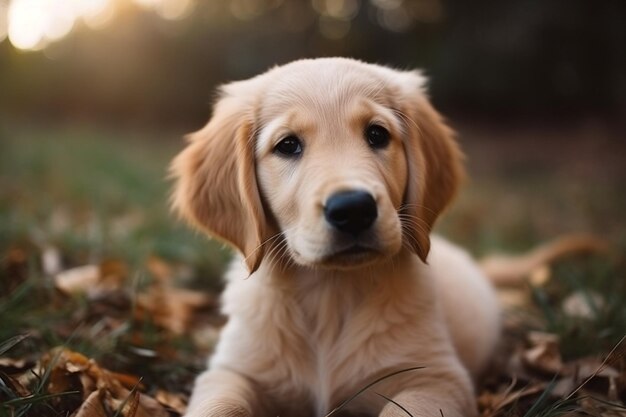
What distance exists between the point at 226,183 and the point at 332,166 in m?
0.53

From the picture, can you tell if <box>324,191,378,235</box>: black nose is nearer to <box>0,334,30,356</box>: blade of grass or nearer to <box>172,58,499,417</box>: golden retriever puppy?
<box>172,58,499,417</box>: golden retriever puppy

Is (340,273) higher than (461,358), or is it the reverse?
(340,273)

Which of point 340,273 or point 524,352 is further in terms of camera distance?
point 524,352

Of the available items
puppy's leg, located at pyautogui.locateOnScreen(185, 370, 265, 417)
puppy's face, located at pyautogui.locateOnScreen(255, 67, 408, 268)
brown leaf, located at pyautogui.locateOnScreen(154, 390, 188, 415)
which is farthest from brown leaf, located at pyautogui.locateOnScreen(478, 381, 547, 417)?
brown leaf, located at pyautogui.locateOnScreen(154, 390, 188, 415)

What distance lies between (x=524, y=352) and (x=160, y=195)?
4.19 meters

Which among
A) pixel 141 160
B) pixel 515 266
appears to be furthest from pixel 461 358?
pixel 141 160

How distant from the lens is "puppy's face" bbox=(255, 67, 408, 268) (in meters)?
2.14

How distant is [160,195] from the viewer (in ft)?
20.7

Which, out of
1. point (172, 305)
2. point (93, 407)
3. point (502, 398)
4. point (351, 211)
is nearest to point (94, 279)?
point (172, 305)

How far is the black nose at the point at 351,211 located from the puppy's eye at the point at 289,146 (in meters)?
0.40

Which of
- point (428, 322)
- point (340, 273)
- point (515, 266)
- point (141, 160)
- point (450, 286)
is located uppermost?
point (340, 273)

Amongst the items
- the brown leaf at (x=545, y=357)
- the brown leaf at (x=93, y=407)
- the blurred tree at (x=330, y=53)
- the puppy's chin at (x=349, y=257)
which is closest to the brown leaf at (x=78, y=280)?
the brown leaf at (x=93, y=407)

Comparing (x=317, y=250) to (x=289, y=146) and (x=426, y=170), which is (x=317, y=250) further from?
(x=426, y=170)

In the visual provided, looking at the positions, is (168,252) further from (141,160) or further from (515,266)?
(141,160)
